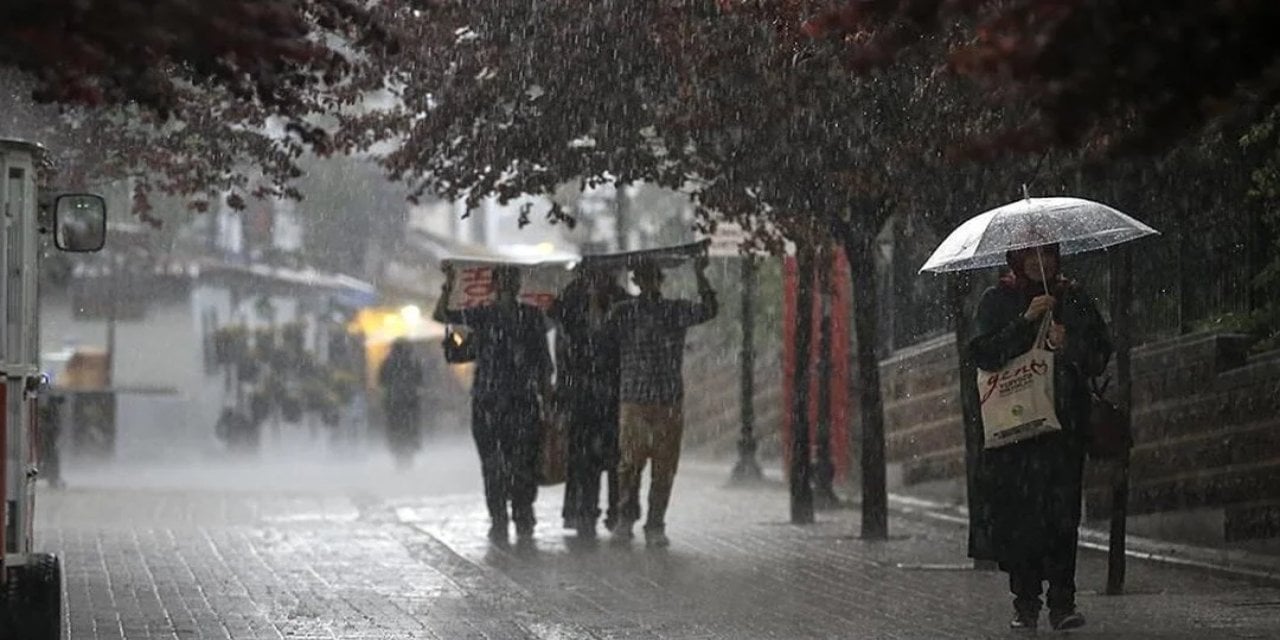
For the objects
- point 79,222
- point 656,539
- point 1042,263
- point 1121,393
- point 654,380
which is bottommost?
point 656,539

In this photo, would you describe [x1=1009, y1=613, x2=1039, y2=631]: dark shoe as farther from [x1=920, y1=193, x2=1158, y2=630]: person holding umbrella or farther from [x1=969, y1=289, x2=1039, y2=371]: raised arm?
[x1=969, y1=289, x2=1039, y2=371]: raised arm

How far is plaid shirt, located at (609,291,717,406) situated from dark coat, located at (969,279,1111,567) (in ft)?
16.9

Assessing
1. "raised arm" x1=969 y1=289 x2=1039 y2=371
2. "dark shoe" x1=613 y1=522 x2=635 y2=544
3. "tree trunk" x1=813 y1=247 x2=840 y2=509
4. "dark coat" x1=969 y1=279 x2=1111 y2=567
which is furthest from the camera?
"tree trunk" x1=813 y1=247 x2=840 y2=509

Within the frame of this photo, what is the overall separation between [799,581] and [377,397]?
24.9 metres

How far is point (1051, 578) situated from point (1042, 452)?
56 centimetres

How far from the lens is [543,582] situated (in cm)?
1338

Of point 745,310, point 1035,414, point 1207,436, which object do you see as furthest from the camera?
point 745,310

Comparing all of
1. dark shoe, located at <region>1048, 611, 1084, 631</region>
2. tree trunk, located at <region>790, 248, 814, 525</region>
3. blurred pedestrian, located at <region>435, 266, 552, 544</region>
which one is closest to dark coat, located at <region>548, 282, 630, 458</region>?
blurred pedestrian, located at <region>435, 266, 552, 544</region>

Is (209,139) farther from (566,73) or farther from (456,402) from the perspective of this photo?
(456,402)

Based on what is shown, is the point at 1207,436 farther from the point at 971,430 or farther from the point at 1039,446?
the point at 1039,446

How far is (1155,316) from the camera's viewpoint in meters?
16.7

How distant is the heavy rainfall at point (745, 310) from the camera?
7.47 m

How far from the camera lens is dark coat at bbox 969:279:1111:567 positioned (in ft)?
34.8

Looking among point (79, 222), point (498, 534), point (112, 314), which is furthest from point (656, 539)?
point (112, 314)
